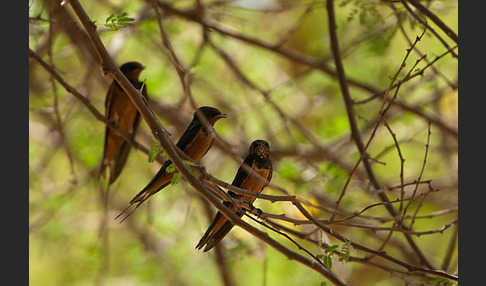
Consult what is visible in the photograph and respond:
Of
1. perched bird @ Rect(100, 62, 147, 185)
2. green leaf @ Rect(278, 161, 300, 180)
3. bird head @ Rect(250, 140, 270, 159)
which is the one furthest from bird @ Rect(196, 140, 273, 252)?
perched bird @ Rect(100, 62, 147, 185)

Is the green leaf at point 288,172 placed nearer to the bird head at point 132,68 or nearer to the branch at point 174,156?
the bird head at point 132,68

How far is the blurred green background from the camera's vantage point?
555cm

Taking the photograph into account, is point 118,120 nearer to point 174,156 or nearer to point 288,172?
point 288,172

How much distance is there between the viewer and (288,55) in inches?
224

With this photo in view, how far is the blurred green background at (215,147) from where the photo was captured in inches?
219

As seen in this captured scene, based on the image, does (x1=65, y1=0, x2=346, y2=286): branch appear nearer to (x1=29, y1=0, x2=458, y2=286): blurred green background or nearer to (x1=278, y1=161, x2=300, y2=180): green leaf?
(x1=29, y1=0, x2=458, y2=286): blurred green background

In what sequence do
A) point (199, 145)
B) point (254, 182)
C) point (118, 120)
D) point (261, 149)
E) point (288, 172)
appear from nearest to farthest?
1. point (261, 149)
2. point (254, 182)
3. point (199, 145)
4. point (288, 172)
5. point (118, 120)

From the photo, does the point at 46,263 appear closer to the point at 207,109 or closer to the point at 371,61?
the point at 371,61

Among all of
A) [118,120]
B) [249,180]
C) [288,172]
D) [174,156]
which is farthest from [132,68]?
[174,156]

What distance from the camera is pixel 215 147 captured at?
6668 millimetres

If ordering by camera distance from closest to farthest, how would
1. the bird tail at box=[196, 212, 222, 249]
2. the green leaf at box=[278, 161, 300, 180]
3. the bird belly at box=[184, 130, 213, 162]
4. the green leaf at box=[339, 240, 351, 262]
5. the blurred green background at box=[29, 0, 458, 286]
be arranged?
the green leaf at box=[339, 240, 351, 262] → the bird tail at box=[196, 212, 222, 249] → the bird belly at box=[184, 130, 213, 162] → the green leaf at box=[278, 161, 300, 180] → the blurred green background at box=[29, 0, 458, 286]

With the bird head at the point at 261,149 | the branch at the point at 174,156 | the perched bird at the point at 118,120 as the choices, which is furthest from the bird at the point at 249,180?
the perched bird at the point at 118,120

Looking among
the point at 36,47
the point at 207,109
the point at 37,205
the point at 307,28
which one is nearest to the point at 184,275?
the point at 37,205

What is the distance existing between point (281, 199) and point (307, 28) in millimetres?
8810
